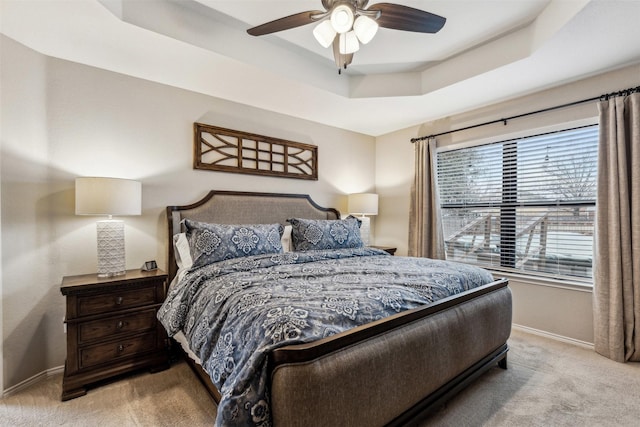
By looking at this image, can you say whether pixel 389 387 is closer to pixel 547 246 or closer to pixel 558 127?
pixel 547 246

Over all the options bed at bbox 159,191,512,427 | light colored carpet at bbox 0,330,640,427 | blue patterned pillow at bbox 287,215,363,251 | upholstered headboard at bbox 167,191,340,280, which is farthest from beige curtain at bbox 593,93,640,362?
upholstered headboard at bbox 167,191,340,280

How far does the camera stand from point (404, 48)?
105 inches

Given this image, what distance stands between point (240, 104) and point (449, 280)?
2.75 meters

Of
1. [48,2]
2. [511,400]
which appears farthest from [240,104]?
[511,400]

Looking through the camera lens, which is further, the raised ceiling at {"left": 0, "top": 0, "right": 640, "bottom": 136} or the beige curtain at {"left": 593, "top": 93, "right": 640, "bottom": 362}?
the beige curtain at {"left": 593, "top": 93, "right": 640, "bottom": 362}

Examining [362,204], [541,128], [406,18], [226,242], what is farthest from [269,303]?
[541,128]

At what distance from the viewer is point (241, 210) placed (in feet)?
10.3

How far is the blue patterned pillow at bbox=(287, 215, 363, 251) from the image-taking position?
9.78 ft

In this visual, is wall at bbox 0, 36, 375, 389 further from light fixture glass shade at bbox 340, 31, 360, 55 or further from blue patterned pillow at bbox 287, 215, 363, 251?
light fixture glass shade at bbox 340, 31, 360, 55

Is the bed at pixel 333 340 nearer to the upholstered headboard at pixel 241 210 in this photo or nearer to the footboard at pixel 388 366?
the footboard at pixel 388 366

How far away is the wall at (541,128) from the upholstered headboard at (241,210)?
1.59 meters

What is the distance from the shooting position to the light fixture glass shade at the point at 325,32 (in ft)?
5.95

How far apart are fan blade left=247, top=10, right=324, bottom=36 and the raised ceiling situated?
1.23 feet

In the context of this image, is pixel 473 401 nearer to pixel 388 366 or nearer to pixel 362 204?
pixel 388 366
